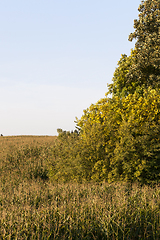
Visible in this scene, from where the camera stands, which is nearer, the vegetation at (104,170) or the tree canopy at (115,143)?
the vegetation at (104,170)

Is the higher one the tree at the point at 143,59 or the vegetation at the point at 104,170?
the tree at the point at 143,59

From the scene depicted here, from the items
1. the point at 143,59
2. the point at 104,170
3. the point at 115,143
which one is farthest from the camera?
the point at 143,59

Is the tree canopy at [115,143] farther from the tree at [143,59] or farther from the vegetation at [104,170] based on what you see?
the tree at [143,59]

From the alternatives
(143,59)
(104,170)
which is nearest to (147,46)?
(143,59)

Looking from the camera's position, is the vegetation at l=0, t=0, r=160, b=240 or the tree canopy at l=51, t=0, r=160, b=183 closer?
the vegetation at l=0, t=0, r=160, b=240

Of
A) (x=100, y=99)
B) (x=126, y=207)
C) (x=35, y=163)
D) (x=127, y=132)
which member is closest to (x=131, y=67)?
(x=100, y=99)

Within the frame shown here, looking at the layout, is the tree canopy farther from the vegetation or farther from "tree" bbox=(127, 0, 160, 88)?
"tree" bbox=(127, 0, 160, 88)

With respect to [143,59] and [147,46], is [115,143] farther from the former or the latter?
[147,46]

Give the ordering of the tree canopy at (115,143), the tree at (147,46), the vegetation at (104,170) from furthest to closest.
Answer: the tree at (147,46) < the tree canopy at (115,143) < the vegetation at (104,170)

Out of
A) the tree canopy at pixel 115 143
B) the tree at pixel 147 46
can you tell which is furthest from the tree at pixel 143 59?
the tree canopy at pixel 115 143

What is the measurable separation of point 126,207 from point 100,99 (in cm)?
826

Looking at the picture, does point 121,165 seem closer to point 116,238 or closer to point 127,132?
point 127,132

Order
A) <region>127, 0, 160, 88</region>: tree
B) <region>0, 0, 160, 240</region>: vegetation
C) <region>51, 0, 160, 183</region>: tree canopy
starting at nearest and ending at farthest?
1. <region>0, 0, 160, 240</region>: vegetation
2. <region>51, 0, 160, 183</region>: tree canopy
3. <region>127, 0, 160, 88</region>: tree

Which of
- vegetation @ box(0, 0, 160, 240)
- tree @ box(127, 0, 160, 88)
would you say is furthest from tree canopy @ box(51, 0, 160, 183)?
tree @ box(127, 0, 160, 88)
